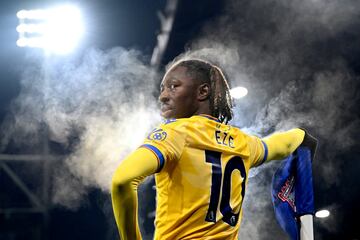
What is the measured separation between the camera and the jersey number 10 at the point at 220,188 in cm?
213

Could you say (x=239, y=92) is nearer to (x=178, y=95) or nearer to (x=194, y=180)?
(x=178, y=95)

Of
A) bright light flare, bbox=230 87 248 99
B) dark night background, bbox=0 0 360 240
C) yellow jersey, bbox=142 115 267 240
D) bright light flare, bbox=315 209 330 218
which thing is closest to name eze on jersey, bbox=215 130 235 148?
yellow jersey, bbox=142 115 267 240

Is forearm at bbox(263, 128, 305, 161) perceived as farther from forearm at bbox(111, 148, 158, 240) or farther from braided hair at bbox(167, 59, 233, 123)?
forearm at bbox(111, 148, 158, 240)

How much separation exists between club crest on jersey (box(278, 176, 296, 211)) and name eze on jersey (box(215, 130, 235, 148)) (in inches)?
25.0

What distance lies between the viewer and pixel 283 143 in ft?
8.74

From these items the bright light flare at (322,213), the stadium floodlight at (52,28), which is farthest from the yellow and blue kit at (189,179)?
the bright light flare at (322,213)

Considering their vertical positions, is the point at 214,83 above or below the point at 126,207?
above

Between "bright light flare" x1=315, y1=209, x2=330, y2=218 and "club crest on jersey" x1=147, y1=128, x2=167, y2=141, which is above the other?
"bright light flare" x1=315, y1=209, x2=330, y2=218

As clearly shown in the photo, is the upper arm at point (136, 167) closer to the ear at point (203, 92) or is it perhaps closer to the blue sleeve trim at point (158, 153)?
the blue sleeve trim at point (158, 153)

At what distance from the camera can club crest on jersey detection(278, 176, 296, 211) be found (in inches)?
108

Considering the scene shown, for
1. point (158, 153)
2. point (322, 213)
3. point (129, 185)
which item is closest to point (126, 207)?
point (129, 185)

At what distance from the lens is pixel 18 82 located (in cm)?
838

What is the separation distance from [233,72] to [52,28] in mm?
3069

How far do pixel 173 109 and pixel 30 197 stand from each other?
6.06 metres
